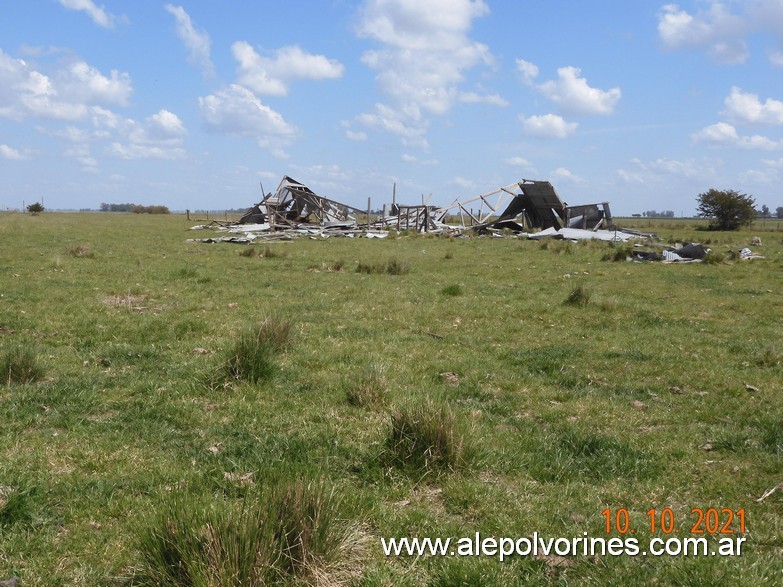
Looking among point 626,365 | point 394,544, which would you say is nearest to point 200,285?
point 626,365

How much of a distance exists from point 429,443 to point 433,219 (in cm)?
4647

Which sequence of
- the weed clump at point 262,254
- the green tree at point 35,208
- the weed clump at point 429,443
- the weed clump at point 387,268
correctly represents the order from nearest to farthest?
the weed clump at point 429,443, the weed clump at point 387,268, the weed clump at point 262,254, the green tree at point 35,208

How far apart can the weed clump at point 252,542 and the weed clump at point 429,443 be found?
1475 millimetres

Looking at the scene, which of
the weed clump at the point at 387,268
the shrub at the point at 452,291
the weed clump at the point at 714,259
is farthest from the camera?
the weed clump at the point at 714,259

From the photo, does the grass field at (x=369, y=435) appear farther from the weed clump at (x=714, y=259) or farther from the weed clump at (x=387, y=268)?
the weed clump at (x=714, y=259)

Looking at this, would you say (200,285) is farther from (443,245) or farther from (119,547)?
(443,245)

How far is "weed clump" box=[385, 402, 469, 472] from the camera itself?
5371mm

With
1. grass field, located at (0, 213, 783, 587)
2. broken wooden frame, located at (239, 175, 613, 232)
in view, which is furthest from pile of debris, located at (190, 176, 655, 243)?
grass field, located at (0, 213, 783, 587)

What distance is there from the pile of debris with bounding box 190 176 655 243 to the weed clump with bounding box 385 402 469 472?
32877 mm

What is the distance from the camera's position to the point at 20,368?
7.54 m

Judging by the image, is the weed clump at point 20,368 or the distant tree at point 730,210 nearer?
the weed clump at point 20,368

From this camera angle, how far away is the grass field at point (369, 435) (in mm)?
3895

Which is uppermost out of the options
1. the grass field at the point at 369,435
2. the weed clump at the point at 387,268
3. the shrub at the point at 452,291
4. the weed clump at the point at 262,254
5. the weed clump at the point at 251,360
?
the weed clump at the point at 262,254

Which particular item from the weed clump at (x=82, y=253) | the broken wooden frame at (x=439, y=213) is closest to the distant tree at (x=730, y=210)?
the broken wooden frame at (x=439, y=213)
